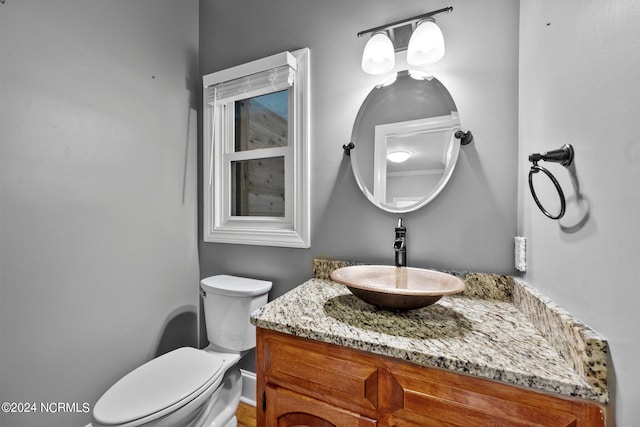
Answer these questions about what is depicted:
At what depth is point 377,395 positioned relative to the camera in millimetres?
711

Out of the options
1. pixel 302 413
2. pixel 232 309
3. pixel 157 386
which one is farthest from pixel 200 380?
pixel 302 413

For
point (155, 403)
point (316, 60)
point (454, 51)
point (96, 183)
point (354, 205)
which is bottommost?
point (155, 403)

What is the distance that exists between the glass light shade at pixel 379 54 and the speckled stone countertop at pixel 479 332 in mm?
1003

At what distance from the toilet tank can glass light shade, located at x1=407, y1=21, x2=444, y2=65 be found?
4.44ft

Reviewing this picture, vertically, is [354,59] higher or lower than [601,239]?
higher

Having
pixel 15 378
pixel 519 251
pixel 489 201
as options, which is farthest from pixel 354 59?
pixel 15 378

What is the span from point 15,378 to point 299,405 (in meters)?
1.17

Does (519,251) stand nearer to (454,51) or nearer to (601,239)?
(601,239)

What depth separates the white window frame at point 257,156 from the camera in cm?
143

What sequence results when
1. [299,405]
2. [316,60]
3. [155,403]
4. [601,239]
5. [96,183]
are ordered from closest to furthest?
1. [601,239]
2. [299,405]
3. [155,403]
4. [96,183]
5. [316,60]

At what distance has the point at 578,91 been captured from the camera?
2.11 ft

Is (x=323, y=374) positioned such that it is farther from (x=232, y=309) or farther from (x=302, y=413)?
(x=232, y=309)

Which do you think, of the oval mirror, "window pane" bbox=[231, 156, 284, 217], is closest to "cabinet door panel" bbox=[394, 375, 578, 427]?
the oval mirror

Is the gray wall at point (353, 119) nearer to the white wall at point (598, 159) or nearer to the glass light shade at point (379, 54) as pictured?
the glass light shade at point (379, 54)
